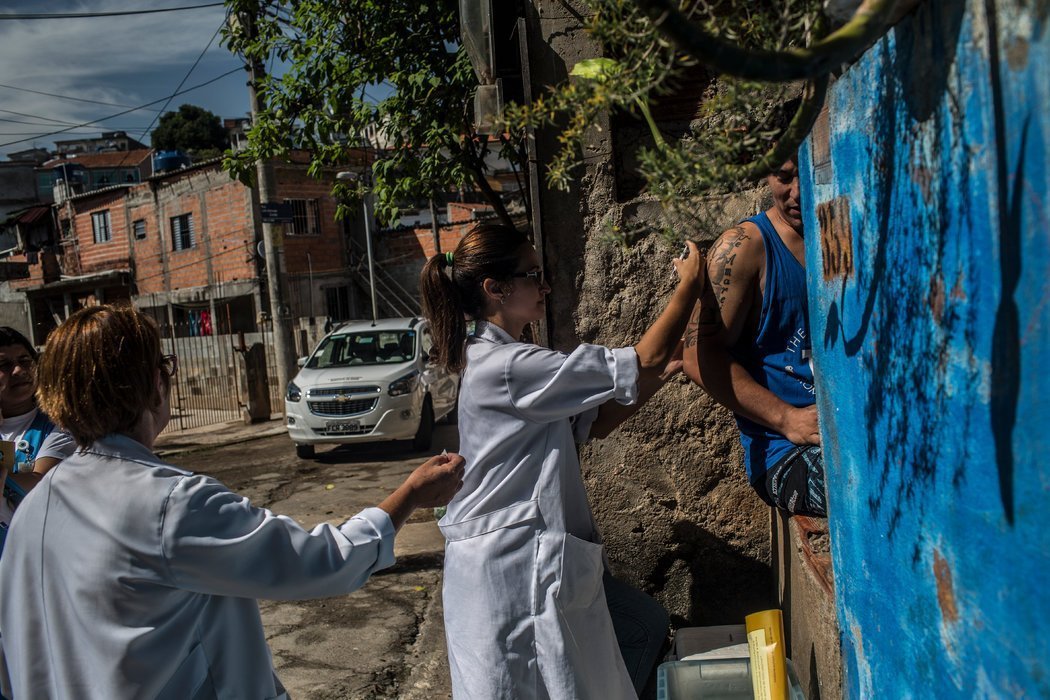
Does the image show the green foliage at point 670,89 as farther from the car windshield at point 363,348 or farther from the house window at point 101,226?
the house window at point 101,226

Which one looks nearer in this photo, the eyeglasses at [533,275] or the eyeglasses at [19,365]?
the eyeglasses at [533,275]

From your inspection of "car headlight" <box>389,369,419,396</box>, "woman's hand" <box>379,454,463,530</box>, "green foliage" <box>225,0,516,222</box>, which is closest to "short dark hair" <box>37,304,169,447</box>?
"woman's hand" <box>379,454,463,530</box>

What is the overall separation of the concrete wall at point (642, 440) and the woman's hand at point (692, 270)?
1240 millimetres

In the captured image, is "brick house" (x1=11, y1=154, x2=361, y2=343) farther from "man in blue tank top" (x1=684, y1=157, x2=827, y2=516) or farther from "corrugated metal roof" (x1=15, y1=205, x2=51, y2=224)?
"man in blue tank top" (x1=684, y1=157, x2=827, y2=516)

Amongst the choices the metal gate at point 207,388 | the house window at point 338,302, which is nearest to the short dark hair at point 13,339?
the metal gate at point 207,388

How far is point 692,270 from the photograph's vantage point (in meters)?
2.48

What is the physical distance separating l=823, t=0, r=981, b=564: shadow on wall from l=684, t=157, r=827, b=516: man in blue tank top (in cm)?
74

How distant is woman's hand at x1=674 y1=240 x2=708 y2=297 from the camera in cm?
247

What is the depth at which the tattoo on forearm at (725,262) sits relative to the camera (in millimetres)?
2596

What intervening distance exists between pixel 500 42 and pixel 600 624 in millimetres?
2978

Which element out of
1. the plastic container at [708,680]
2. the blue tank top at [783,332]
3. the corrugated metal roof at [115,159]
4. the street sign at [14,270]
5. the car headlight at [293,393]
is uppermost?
the corrugated metal roof at [115,159]

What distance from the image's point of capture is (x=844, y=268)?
1.92m

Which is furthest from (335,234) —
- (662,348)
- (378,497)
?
(662,348)

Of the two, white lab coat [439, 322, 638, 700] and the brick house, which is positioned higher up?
the brick house
